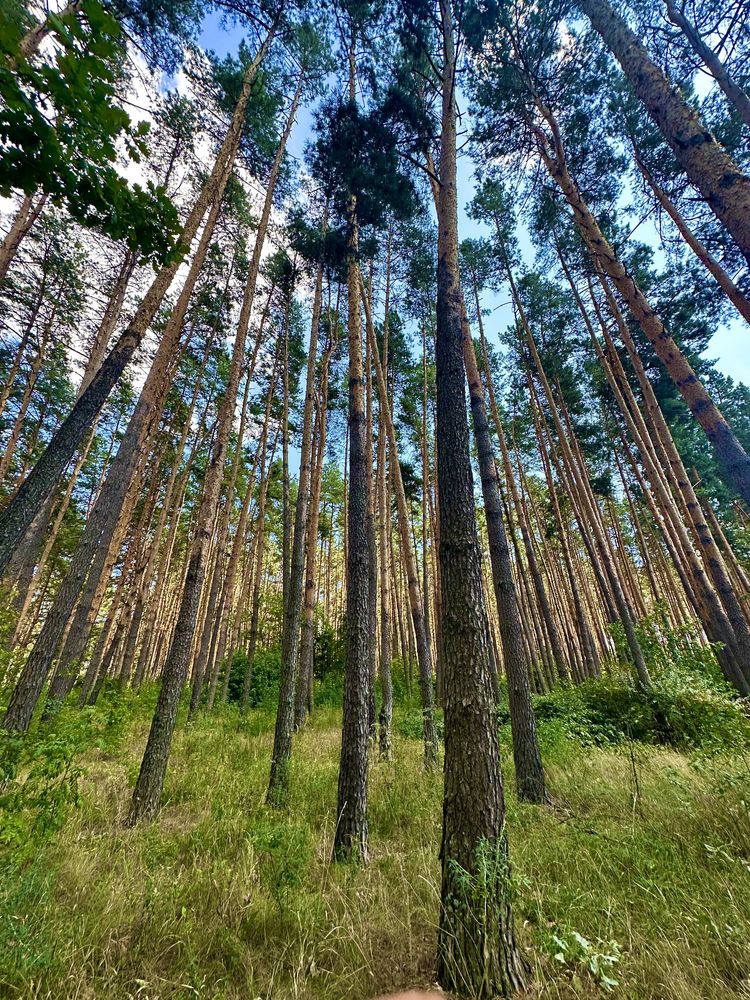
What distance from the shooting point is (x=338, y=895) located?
9.37 ft

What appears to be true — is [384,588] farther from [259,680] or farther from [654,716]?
[259,680]

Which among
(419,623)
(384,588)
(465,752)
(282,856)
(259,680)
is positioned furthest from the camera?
(259,680)

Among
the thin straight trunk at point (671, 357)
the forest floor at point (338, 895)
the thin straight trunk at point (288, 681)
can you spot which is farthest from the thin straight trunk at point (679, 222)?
the thin straight trunk at point (288, 681)

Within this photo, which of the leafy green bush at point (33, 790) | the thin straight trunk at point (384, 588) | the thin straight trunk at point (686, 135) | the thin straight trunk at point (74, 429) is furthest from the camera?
the thin straight trunk at point (384, 588)

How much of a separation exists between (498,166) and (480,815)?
1201cm

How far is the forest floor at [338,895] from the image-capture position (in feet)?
6.88

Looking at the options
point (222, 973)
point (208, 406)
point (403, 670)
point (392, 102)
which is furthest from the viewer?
point (403, 670)

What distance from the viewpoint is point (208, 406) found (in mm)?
13805

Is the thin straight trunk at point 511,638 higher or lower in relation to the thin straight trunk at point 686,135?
lower

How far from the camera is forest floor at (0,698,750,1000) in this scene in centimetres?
210

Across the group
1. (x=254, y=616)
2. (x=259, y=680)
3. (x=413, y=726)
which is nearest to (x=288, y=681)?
(x=413, y=726)

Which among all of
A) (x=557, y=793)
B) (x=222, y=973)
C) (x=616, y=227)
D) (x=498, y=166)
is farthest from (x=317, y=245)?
(x=557, y=793)

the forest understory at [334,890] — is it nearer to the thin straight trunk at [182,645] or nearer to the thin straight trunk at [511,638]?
the thin straight trunk at [182,645]

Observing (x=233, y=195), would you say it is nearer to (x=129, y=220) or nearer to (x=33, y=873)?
(x=129, y=220)
